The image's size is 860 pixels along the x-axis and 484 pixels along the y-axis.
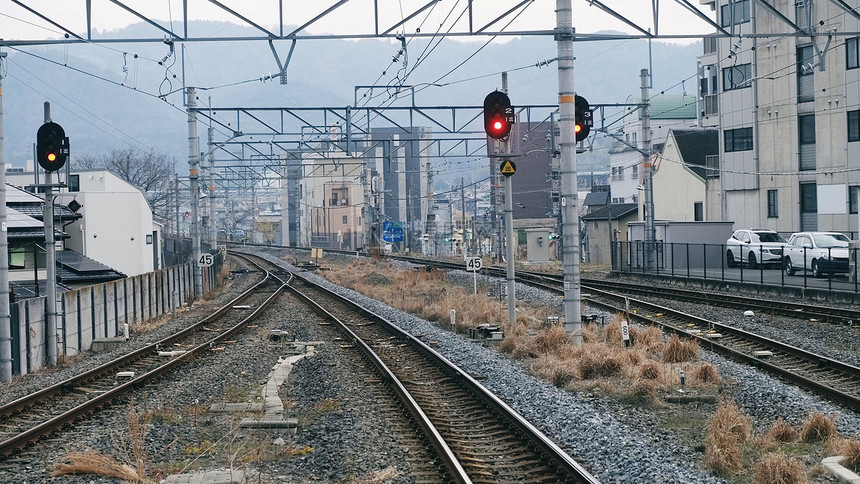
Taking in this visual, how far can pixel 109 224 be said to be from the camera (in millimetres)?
54812

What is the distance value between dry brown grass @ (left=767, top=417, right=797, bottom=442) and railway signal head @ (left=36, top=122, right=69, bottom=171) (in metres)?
12.5

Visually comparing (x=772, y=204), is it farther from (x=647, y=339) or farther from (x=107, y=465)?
(x=107, y=465)

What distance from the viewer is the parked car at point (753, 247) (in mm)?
36969

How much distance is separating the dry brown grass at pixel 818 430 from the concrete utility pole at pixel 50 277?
13.9 m

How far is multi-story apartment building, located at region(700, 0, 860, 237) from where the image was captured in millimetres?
38844

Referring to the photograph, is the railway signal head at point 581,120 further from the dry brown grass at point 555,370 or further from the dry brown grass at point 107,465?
the dry brown grass at point 107,465

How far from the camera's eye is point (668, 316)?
23250 mm

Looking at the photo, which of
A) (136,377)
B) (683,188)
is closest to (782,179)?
(683,188)

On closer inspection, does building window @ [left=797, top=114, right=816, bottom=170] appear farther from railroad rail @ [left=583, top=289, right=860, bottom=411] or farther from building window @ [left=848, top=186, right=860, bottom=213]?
railroad rail @ [left=583, top=289, right=860, bottom=411]

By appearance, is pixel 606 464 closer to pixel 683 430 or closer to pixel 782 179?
pixel 683 430

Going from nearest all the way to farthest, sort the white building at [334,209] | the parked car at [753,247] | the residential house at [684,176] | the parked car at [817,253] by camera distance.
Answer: the parked car at [817,253]
the parked car at [753,247]
the residential house at [684,176]
the white building at [334,209]

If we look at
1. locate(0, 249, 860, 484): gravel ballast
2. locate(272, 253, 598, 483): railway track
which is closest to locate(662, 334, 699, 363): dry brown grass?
locate(0, 249, 860, 484): gravel ballast

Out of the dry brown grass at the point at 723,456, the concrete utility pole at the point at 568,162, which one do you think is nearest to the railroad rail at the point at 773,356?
the concrete utility pole at the point at 568,162

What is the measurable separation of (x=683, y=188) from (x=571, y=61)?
1700 inches
